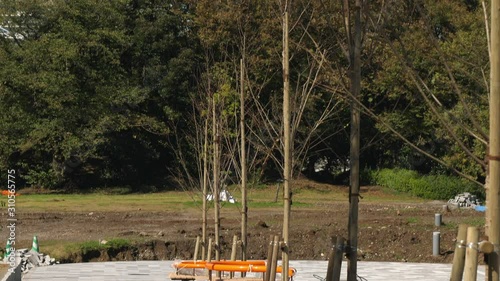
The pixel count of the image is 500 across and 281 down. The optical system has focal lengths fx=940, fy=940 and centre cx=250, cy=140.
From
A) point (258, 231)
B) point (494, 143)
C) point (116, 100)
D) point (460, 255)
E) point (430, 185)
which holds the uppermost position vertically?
point (116, 100)

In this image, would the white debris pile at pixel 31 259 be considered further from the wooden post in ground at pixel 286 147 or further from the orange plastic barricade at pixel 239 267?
the wooden post in ground at pixel 286 147

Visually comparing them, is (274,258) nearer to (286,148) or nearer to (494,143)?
(286,148)

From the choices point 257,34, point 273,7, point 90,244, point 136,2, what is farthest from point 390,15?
point 136,2

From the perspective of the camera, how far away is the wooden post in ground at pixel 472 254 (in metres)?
5.84

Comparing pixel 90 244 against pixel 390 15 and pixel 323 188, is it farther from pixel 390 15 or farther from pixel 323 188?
pixel 323 188

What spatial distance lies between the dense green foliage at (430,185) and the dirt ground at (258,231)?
29.5 feet

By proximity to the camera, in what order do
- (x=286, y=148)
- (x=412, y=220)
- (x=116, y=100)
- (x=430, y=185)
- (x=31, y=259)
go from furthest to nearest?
(x=116, y=100) < (x=430, y=185) < (x=412, y=220) < (x=31, y=259) < (x=286, y=148)

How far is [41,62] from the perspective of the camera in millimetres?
40656

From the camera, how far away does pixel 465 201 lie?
3594 centimetres

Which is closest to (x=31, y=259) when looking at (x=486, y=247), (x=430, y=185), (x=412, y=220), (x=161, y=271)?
(x=161, y=271)

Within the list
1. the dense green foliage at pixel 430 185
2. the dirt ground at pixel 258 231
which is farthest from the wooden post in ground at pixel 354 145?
the dense green foliage at pixel 430 185

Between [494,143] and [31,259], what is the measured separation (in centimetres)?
1576

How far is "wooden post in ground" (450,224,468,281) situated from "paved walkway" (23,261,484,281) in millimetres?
11258

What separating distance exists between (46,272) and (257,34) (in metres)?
6.32
